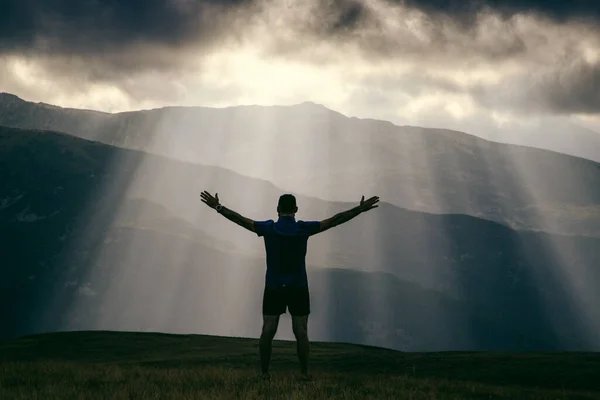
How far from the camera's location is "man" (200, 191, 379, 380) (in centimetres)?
1195

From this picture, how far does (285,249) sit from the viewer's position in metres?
12.1

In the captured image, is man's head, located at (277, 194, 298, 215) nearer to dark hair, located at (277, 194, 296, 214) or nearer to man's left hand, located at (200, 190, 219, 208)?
dark hair, located at (277, 194, 296, 214)

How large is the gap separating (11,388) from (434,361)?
32521 mm

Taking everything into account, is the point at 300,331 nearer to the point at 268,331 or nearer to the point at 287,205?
the point at 268,331

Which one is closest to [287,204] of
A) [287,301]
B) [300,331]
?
[287,301]

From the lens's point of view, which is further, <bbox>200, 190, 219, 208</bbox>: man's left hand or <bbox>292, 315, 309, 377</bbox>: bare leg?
<bbox>200, 190, 219, 208</bbox>: man's left hand

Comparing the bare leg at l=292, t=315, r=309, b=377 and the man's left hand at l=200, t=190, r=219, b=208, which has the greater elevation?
the man's left hand at l=200, t=190, r=219, b=208

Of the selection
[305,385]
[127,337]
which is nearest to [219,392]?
[305,385]

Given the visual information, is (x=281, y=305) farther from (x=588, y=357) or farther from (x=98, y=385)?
(x=588, y=357)

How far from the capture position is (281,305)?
11.9 metres

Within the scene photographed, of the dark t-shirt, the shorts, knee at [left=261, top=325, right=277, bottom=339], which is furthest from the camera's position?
knee at [left=261, top=325, right=277, bottom=339]

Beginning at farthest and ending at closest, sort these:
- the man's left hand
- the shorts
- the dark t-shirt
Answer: the man's left hand < the dark t-shirt < the shorts

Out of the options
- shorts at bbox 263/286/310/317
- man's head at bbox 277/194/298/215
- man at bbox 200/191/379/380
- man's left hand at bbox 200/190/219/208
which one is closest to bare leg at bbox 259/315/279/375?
man at bbox 200/191/379/380

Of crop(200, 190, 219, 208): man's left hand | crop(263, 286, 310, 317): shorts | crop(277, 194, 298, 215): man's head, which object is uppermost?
crop(200, 190, 219, 208): man's left hand
